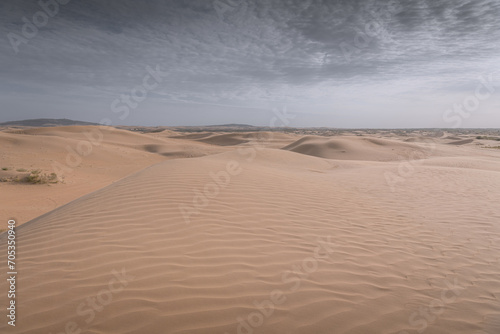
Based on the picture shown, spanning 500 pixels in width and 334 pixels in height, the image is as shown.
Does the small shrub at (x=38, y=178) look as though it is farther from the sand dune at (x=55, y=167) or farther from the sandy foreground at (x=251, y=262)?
the sandy foreground at (x=251, y=262)

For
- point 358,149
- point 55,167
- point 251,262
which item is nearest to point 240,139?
point 358,149

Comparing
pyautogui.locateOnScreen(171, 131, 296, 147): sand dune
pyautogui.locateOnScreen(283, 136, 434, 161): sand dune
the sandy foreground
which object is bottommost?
the sandy foreground

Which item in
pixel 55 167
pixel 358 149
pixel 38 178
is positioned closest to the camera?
pixel 38 178

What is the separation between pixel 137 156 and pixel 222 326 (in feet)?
62.6

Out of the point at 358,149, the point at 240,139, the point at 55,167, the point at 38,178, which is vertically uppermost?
the point at 240,139

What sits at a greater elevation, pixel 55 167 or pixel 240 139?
pixel 240 139

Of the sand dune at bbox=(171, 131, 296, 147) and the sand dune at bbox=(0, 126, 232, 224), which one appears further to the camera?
the sand dune at bbox=(171, 131, 296, 147)

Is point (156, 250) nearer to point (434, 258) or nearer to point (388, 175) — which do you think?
point (434, 258)

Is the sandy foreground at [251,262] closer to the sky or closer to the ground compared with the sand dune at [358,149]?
closer to the ground

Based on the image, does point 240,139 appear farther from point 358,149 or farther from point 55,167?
point 55,167

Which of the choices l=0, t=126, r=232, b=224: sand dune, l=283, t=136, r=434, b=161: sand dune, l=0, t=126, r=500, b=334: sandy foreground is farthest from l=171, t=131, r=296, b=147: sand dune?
l=0, t=126, r=500, b=334: sandy foreground

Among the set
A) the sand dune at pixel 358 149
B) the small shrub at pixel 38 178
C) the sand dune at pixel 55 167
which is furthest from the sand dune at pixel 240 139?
the small shrub at pixel 38 178

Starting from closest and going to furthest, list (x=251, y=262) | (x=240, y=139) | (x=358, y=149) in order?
(x=251, y=262) < (x=358, y=149) < (x=240, y=139)

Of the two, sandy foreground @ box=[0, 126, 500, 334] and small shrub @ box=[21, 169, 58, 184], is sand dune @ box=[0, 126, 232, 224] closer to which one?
small shrub @ box=[21, 169, 58, 184]
